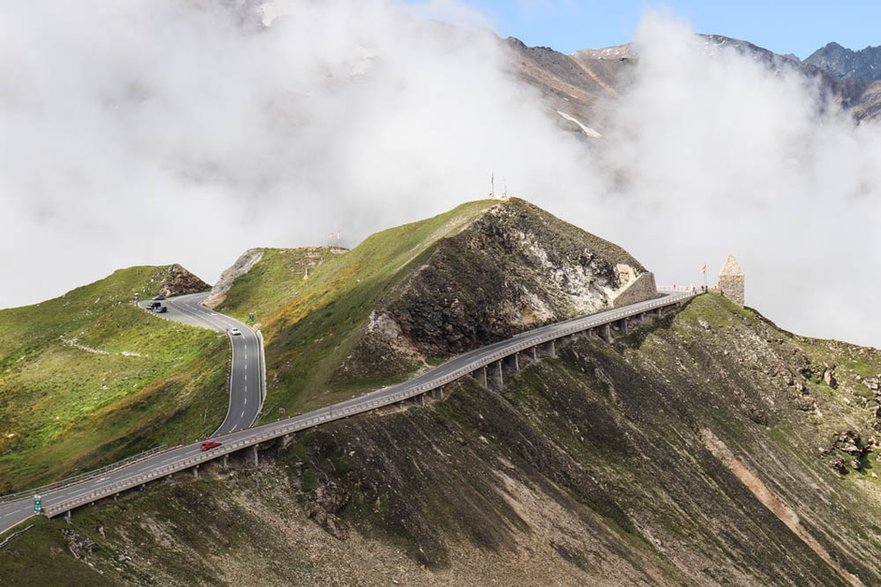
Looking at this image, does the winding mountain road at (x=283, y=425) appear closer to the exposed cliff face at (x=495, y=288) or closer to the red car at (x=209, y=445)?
the red car at (x=209, y=445)

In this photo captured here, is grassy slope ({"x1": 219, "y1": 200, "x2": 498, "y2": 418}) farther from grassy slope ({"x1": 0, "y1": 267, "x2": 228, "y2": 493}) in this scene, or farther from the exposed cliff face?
grassy slope ({"x1": 0, "y1": 267, "x2": 228, "y2": 493})

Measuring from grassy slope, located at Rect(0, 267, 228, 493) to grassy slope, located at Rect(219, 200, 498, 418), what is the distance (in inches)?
352

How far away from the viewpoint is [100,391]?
6245 inches

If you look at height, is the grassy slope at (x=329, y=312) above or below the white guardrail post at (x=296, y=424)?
above

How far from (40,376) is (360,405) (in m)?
83.1

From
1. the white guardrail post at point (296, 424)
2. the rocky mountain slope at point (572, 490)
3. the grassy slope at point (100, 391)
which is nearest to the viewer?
the white guardrail post at point (296, 424)

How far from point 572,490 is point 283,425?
40.4 m

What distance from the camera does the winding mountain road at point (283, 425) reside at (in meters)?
80.4

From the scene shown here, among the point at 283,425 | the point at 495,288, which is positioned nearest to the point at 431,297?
the point at 495,288

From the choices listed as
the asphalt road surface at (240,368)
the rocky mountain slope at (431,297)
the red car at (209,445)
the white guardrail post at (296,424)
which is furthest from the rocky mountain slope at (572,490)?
the asphalt road surface at (240,368)

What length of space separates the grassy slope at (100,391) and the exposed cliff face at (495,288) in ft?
82.4

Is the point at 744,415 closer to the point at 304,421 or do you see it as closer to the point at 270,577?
the point at 304,421

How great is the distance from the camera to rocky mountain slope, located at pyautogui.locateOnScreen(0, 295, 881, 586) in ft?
268

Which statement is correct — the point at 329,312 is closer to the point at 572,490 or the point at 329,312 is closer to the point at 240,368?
the point at 240,368
